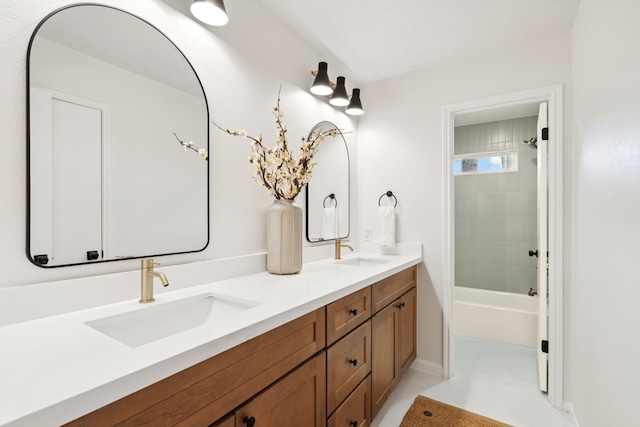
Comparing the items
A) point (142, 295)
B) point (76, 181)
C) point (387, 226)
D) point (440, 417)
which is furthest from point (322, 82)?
point (440, 417)

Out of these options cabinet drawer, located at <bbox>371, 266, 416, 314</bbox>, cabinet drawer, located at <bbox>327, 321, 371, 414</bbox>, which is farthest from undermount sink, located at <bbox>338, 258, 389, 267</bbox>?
cabinet drawer, located at <bbox>327, 321, 371, 414</bbox>

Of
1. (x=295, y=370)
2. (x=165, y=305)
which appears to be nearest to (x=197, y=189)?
(x=165, y=305)

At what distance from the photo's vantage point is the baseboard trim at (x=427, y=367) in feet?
7.79

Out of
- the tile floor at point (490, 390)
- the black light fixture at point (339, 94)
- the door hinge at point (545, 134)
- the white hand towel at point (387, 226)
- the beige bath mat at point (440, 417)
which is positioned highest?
the black light fixture at point (339, 94)

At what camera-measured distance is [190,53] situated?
1426 millimetres

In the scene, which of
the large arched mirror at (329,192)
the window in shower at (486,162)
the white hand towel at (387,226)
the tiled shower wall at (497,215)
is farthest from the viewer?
the window in shower at (486,162)

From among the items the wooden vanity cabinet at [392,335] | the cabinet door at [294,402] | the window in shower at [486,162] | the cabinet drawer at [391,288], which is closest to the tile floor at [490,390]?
the wooden vanity cabinet at [392,335]

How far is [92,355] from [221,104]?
121 cm

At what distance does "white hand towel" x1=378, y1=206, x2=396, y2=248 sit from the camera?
250 cm

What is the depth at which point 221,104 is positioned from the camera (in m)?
1.57

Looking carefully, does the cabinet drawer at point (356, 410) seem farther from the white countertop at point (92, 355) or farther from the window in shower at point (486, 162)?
the window in shower at point (486, 162)

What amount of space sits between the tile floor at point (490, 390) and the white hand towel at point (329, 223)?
115 cm

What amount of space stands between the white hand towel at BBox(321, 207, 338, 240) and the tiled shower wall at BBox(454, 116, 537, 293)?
7.32 feet

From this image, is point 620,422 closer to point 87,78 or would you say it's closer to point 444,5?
point 444,5
